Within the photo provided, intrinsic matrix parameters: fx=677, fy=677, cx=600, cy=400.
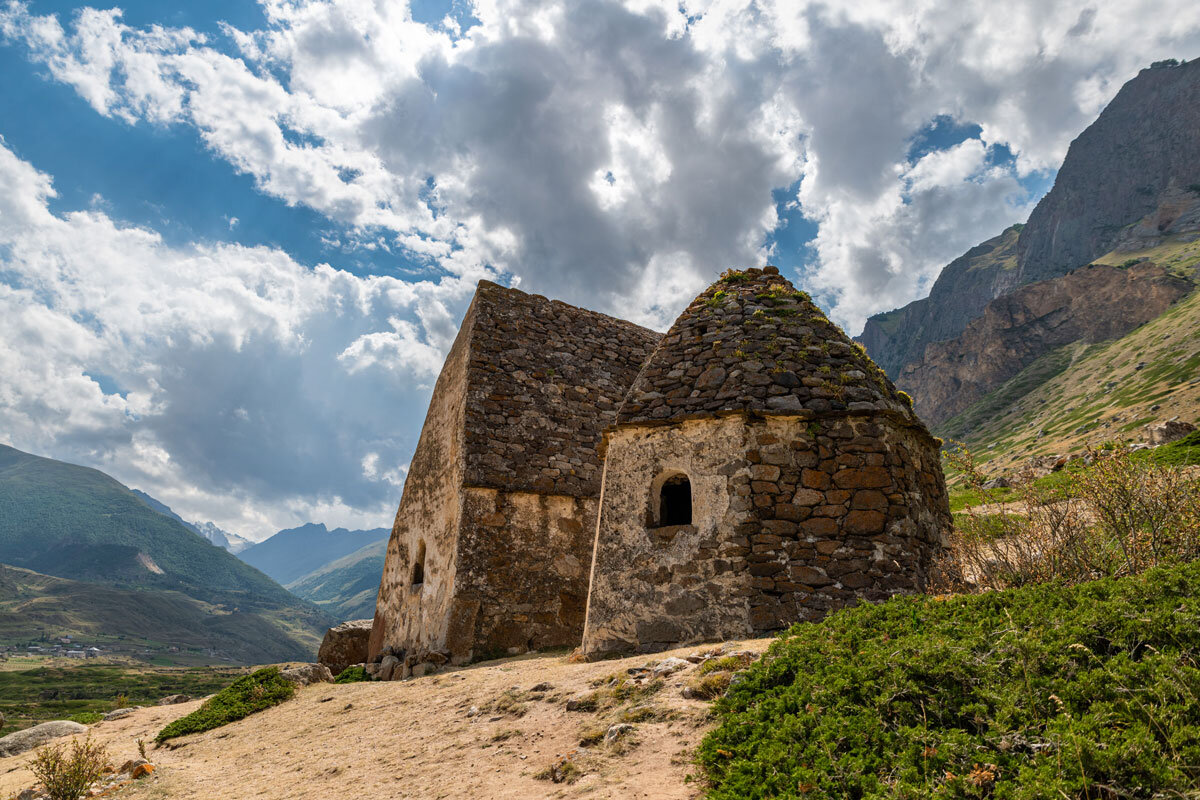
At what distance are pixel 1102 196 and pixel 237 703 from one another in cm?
16732

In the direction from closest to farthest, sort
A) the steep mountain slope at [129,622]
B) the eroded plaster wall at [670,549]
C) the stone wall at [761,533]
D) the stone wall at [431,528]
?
the stone wall at [761,533] → the eroded plaster wall at [670,549] → the stone wall at [431,528] → the steep mountain slope at [129,622]

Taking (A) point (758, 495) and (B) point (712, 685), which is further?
(A) point (758, 495)

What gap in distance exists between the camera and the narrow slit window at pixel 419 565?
49.3ft

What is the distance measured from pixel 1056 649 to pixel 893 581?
4.15 m

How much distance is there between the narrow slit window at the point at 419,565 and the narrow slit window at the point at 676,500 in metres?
7.33

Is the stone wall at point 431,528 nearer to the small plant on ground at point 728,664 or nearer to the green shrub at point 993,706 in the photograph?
the small plant on ground at point 728,664

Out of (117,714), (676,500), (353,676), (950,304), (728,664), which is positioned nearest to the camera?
(728,664)

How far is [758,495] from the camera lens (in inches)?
338

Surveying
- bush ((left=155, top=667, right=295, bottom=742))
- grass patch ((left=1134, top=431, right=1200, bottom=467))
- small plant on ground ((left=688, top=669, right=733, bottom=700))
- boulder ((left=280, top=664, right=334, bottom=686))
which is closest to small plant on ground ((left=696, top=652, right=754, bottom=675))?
small plant on ground ((left=688, top=669, right=733, bottom=700))

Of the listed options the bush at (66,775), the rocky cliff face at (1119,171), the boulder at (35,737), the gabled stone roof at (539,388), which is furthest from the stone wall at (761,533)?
the rocky cliff face at (1119,171)

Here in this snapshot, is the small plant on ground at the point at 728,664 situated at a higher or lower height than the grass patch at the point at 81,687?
higher

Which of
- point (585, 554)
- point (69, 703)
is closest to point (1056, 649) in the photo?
point (585, 554)

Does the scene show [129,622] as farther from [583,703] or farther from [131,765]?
[583,703]

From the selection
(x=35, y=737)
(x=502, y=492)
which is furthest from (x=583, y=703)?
(x=35, y=737)
